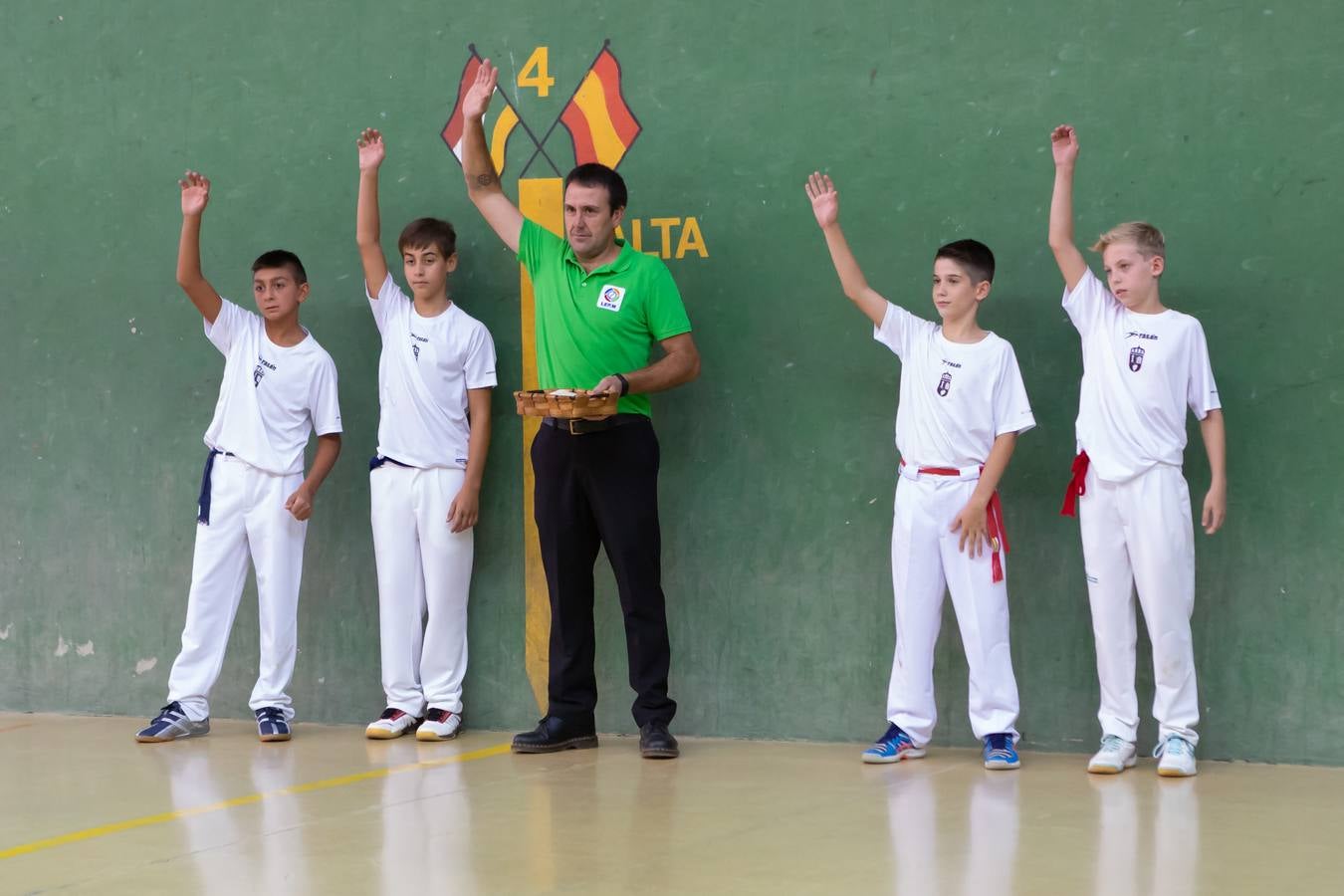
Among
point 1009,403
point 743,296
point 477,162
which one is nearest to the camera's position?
point 1009,403

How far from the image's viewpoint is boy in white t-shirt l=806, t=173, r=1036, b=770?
459cm

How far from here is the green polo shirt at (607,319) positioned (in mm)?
4832

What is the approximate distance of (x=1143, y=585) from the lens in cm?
444

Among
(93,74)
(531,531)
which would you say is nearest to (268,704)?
(531,531)

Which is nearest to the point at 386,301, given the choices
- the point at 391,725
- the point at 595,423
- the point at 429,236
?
the point at 429,236

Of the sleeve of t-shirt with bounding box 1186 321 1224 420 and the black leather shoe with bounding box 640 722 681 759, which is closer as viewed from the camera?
the sleeve of t-shirt with bounding box 1186 321 1224 420

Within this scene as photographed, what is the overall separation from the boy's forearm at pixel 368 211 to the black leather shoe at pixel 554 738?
1.71m

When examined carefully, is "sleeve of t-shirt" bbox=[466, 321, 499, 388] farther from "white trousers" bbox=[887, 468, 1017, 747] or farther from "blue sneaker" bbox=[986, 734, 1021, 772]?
"blue sneaker" bbox=[986, 734, 1021, 772]

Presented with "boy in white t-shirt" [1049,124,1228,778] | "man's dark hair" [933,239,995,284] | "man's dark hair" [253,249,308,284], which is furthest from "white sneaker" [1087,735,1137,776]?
"man's dark hair" [253,249,308,284]

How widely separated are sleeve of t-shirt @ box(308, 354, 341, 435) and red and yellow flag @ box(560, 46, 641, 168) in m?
1.13

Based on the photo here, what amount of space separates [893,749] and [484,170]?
2.20 metres

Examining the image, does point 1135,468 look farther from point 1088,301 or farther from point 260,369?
point 260,369

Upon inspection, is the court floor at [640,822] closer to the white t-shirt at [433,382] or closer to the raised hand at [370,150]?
the white t-shirt at [433,382]

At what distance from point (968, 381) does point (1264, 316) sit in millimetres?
889
